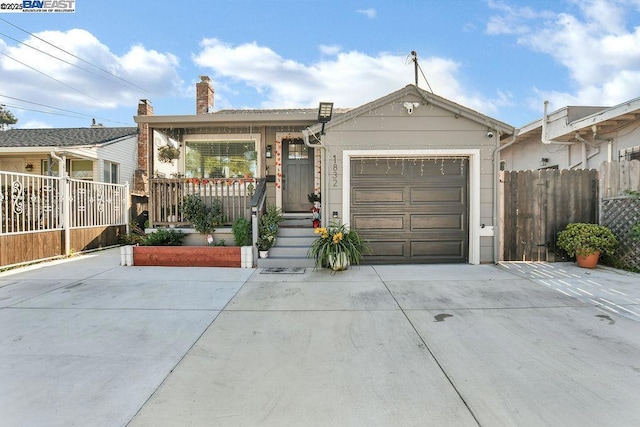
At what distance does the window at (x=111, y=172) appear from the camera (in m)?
11.7

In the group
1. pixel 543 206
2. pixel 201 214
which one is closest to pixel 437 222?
pixel 543 206

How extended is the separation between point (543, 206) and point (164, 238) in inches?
320

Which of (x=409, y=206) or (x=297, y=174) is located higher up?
(x=297, y=174)

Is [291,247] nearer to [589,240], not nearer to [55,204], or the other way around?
[55,204]

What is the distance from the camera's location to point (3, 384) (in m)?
2.24

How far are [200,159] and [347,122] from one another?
15.8 ft

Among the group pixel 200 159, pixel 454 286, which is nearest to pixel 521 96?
pixel 454 286

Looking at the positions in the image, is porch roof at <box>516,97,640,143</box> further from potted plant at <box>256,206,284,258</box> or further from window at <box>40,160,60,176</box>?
window at <box>40,160,60,176</box>

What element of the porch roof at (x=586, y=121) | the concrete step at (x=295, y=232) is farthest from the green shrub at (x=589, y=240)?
the concrete step at (x=295, y=232)

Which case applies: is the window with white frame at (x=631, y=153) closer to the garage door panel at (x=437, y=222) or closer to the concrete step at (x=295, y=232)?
the garage door panel at (x=437, y=222)

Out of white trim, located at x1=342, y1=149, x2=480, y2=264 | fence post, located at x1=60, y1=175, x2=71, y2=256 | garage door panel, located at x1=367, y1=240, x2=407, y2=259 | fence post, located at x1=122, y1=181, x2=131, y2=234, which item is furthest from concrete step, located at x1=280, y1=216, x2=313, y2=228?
fence post, located at x1=122, y1=181, x2=131, y2=234

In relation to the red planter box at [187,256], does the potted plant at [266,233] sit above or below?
above

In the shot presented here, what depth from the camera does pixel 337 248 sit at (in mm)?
5973

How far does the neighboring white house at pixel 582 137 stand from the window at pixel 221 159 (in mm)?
6366
